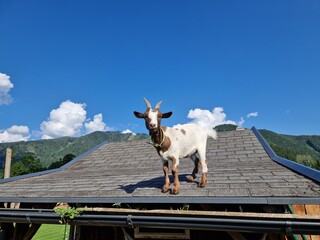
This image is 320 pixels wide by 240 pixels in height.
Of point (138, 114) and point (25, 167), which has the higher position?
point (25, 167)

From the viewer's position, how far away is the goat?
141 inches

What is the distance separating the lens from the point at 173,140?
12.9ft

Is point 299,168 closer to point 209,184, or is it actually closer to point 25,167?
point 209,184

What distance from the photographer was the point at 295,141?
164 meters

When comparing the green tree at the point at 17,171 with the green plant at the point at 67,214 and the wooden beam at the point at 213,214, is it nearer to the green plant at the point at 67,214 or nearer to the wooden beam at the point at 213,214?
the green plant at the point at 67,214

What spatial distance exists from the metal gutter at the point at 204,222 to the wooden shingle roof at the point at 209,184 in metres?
0.33

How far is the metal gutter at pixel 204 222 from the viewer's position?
298 centimetres

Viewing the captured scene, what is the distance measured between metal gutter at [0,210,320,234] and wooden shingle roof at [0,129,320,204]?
13.1 inches

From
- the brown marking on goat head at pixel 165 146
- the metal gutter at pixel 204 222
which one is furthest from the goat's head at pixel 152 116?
the metal gutter at pixel 204 222

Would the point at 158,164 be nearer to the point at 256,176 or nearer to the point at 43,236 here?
the point at 256,176

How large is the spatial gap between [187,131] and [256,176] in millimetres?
1754

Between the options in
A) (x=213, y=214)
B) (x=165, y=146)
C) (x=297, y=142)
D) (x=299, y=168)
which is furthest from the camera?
(x=297, y=142)

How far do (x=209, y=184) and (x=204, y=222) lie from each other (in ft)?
3.82

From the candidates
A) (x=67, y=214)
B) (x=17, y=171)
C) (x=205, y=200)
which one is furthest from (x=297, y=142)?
(x=67, y=214)
